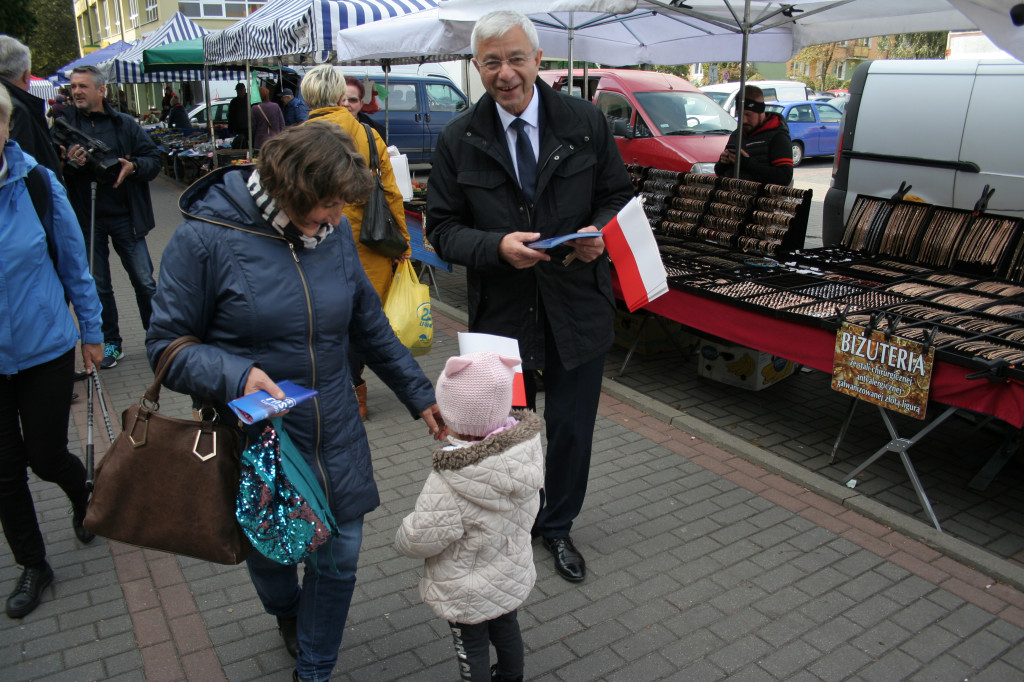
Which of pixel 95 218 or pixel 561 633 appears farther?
pixel 95 218

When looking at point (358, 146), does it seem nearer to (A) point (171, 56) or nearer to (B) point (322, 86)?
(B) point (322, 86)

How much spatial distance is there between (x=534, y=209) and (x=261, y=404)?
4.61 feet

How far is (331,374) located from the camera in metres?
2.14

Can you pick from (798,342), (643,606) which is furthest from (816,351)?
(643,606)

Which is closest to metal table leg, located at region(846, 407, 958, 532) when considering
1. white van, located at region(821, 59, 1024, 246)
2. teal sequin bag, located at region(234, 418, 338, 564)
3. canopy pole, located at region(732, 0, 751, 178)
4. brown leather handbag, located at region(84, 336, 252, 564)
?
teal sequin bag, located at region(234, 418, 338, 564)

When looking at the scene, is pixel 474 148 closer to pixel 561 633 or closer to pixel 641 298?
pixel 641 298

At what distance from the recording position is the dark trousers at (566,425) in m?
3.04

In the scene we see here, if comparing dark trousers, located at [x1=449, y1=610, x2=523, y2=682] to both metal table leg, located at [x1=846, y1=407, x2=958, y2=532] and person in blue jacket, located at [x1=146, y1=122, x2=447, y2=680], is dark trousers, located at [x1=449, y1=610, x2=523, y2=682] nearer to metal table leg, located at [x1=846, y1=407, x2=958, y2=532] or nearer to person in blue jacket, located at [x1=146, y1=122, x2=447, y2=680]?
person in blue jacket, located at [x1=146, y1=122, x2=447, y2=680]

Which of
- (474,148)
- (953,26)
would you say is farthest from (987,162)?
(474,148)

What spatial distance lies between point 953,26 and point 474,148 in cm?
567

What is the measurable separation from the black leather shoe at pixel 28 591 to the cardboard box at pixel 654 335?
403 cm

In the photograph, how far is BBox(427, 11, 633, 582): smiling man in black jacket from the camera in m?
2.76

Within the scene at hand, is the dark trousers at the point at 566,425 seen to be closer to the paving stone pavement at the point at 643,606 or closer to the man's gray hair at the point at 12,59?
the paving stone pavement at the point at 643,606

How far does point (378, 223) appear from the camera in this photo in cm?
440
